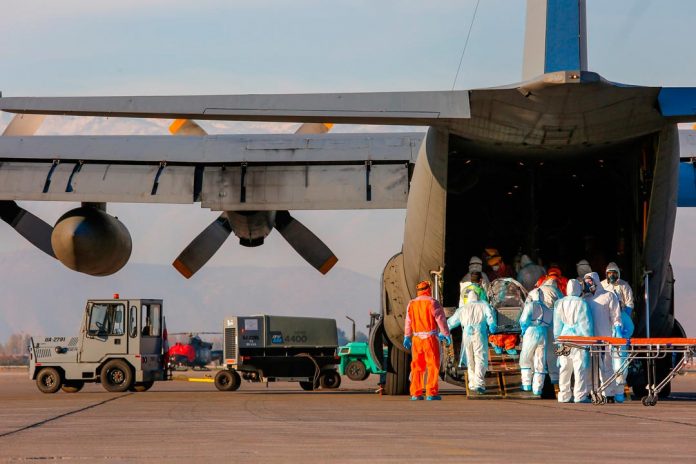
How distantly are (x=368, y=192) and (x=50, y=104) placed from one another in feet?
19.4

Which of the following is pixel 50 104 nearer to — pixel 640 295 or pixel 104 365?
pixel 640 295

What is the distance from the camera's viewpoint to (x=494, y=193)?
1848cm

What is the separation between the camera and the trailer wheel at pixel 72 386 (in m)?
22.9

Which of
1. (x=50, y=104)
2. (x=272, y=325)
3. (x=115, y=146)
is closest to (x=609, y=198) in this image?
(x=115, y=146)

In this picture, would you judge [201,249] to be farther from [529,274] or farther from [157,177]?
[529,274]

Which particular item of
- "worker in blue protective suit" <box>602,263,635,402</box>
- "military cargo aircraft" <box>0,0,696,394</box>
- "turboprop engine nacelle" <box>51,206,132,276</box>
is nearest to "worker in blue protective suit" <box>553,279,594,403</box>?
"worker in blue protective suit" <box>602,263,635,402</box>

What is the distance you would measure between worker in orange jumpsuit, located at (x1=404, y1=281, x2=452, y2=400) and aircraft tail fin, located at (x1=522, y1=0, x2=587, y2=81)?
11.6ft

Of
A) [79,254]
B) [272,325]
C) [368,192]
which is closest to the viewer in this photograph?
[368,192]

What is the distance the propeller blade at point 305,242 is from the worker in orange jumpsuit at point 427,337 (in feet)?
17.4

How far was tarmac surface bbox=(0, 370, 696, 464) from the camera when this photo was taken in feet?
24.7

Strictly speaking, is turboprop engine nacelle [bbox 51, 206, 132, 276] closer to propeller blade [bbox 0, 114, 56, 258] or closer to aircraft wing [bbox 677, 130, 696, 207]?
propeller blade [bbox 0, 114, 56, 258]

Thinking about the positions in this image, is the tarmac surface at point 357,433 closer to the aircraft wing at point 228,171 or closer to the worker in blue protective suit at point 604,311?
the worker in blue protective suit at point 604,311

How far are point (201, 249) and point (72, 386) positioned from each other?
4.85m

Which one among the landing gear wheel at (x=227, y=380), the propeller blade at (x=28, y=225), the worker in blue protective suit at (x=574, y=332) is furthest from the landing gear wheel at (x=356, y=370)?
the worker in blue protective suit at (x=574, y=332)
